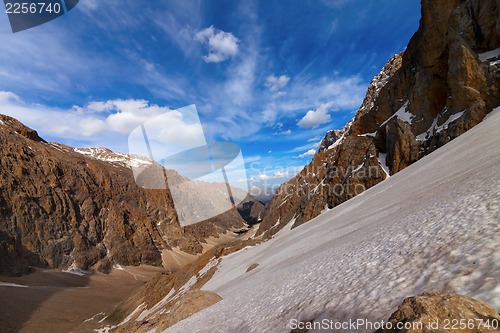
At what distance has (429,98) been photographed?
3909cm

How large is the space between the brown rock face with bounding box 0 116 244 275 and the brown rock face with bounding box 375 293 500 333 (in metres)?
115

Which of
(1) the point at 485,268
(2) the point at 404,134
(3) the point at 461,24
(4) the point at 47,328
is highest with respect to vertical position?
(3) the point at 461,24

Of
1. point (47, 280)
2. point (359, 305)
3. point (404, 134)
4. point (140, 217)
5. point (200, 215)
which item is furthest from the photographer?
point (200, 215)

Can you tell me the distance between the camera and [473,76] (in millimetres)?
29953

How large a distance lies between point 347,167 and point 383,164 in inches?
300

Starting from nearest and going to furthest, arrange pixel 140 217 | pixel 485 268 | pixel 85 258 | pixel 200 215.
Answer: pixel 485 268 → pixel 85 258 → pixel 140 217 → pixel 200 215

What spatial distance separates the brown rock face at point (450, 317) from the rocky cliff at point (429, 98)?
34.0 meters

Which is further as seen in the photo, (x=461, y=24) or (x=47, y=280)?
(x=47, y=280)

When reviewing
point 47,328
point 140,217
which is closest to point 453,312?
point 47,328

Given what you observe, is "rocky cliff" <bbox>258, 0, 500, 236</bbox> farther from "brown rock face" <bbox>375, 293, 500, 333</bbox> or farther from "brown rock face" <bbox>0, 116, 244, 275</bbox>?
"brown rock face" <bbox>0, 116, 244, 275</bbox>

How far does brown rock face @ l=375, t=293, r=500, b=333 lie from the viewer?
8.24 ft

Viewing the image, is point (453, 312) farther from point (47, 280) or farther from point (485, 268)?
point (47, 280)

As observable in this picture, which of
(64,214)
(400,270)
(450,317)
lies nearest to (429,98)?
(400,270)

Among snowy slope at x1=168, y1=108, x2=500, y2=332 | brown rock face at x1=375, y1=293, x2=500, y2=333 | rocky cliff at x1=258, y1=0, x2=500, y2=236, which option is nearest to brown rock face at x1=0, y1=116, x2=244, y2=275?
rocky cliff at x1=258, y1=0, x2=500, y2=236
